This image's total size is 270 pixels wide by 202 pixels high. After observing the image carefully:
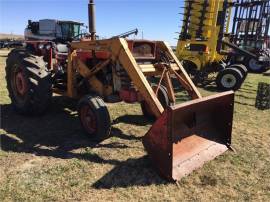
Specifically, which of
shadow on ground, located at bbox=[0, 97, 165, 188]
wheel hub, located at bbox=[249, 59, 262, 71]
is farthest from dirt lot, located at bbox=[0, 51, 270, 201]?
wheel hub, located at bbox=[249, 59, 262, 71]

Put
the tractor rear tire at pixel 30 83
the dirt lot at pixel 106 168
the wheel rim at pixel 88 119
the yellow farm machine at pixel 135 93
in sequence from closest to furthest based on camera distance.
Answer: the dirt lot at pixel 106 168 → the yellow farm machine at pixel 135 93 → the wheel rim at pixel 88 119 → the tractor rear tire at pixel 30 83

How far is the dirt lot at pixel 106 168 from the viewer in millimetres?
3717

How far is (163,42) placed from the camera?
5.94 meters

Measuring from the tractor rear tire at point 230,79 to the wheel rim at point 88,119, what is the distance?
6.35 metres

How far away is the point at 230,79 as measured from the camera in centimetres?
1053

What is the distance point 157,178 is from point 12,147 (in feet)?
7.36

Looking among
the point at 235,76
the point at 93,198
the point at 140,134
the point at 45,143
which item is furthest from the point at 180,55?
the point at 93,198

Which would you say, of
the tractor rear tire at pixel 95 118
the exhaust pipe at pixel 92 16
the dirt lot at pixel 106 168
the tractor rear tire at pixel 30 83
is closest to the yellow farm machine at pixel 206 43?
the dirt lot at pixel 106 168

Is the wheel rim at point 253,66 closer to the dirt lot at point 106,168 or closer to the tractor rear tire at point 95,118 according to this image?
the dirt lot at point 106,168

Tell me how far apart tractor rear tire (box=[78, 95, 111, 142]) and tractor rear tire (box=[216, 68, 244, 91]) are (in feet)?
20.9

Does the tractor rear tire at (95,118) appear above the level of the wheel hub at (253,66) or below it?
above

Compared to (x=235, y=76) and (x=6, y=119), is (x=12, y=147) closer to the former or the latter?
(x=6, y=119)

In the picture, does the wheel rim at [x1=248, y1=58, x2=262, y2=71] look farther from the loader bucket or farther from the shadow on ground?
the loader bucket

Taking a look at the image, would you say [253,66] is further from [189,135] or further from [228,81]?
[189,135]
